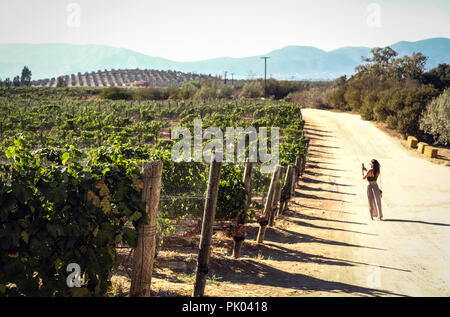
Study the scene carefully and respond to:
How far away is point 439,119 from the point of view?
2495cm

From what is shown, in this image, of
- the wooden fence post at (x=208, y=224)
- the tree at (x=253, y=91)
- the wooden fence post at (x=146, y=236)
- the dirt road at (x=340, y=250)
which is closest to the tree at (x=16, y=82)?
the tree at (x=253, y=91)

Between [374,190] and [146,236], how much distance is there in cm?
868

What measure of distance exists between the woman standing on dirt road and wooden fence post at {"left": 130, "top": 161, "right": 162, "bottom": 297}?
26.8 ft

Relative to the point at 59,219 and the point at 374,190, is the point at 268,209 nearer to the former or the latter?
the point at 374,190

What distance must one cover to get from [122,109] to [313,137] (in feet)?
65.8

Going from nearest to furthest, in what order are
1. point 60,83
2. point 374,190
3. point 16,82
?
point 374,190 → point 16,82 → point 60,83

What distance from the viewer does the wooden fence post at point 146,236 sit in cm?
420

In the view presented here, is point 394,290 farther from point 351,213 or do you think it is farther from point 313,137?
point 313,137

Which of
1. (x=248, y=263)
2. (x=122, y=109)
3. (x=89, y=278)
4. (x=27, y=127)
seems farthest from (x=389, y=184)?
(x=122, y=109)

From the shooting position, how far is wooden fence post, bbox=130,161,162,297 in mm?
4195

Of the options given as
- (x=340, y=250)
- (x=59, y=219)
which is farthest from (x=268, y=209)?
(x=59, y=219)

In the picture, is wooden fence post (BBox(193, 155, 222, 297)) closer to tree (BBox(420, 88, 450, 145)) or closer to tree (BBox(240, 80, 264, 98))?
tree (BBox(420, 88, 450, 145))

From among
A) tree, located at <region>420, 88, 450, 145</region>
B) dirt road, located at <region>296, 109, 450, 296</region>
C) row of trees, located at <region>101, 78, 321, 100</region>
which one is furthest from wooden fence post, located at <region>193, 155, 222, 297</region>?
row of trees, located at <region>101, 78, 321, 100</region>

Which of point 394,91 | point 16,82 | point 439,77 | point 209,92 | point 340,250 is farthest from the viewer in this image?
point 16,82
